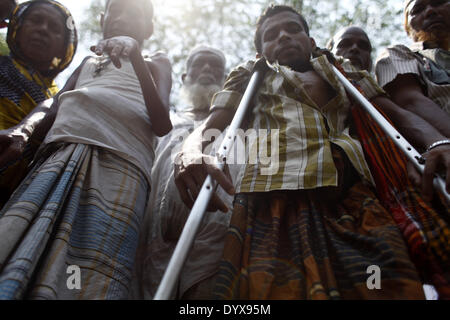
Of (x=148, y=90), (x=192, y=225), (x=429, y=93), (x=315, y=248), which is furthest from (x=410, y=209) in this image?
(x=148, y=90)

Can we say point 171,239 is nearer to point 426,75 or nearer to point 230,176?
point 230,176

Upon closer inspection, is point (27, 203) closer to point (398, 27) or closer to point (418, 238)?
point (418, 238)

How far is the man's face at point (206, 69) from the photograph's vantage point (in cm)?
461

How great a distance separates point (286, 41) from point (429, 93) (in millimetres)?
A: 1057

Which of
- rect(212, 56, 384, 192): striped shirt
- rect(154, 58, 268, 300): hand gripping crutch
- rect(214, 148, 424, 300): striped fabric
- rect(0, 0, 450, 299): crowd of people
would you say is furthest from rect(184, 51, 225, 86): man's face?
rect(214, 148, 424, 300): striped fabric

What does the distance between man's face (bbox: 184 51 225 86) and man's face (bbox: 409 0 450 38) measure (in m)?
2.28

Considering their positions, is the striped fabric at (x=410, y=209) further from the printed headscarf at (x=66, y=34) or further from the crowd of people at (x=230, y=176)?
the printed headscarf at (x=66, y=34)

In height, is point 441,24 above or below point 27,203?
above

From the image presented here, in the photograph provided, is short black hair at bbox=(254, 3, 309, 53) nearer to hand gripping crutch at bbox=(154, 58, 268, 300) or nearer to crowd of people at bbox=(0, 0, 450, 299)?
crowd of people at bbox=(0, 0, 450, 299)

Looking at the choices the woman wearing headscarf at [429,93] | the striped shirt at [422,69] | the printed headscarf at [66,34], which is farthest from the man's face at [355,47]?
the printed headscarf at [66,34]

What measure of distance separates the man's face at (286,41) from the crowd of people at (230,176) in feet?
0.03
